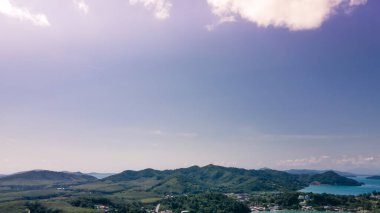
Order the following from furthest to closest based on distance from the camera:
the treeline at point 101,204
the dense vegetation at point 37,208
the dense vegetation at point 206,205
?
the treeline at point 101,204
the dense vegetation at point 206,205
the dense vegetation at point 37,208

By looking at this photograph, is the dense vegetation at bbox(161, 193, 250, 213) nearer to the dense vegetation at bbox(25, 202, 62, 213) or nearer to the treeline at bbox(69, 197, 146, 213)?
the treeline at bbox(69, 197, 146, 213)

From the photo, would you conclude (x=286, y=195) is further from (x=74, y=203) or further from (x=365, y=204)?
(x=74, y=203)

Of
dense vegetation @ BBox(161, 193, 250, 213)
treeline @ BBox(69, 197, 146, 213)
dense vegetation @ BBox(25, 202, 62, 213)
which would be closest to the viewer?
dense vegetation @ BBox(25, 202, 62, 213)

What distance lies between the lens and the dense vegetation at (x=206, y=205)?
118 metres

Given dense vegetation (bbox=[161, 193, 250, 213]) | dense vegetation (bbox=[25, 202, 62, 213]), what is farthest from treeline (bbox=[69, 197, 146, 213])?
dense vegetation (bbox=[25, 202, 62, 213])

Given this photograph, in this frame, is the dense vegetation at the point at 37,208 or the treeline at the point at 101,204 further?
the treeline at the point at 101,204

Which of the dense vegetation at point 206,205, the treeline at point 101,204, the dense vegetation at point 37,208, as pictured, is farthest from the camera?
the treeline at point 101,204

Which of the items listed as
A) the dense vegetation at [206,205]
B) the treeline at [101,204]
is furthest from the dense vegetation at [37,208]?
the dense vegetation at [206,205]

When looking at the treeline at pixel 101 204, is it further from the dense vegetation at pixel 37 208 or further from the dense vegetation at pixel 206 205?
the dense vegetation at pixel 37 208

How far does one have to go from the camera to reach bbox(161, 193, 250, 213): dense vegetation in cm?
11779

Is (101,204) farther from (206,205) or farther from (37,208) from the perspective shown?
(206,205)

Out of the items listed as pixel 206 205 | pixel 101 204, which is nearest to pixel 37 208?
pixel 101 204

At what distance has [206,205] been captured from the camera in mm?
→ 124625

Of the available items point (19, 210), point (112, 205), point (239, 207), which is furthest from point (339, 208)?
point (19, 210)
